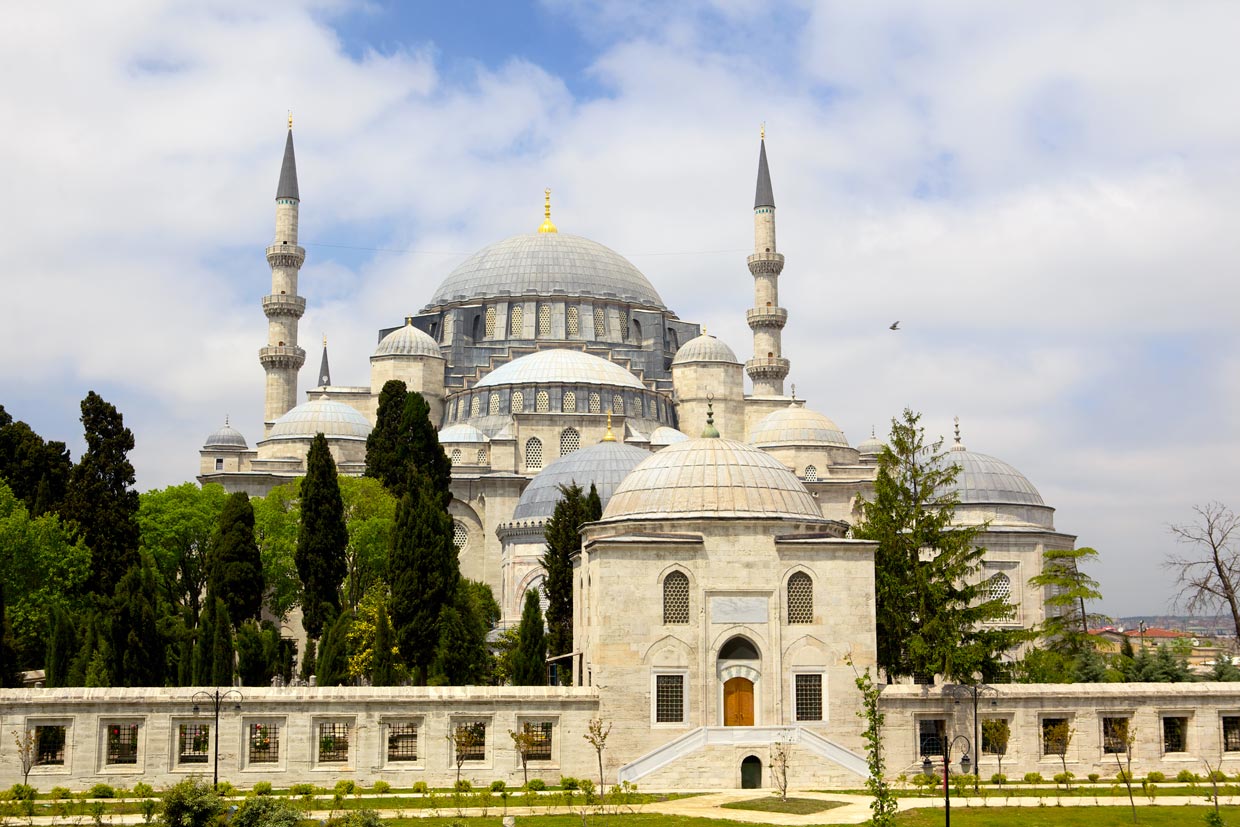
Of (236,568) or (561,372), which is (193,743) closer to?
(236,568)

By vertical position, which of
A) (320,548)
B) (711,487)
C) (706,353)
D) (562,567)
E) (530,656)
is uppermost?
(706,353)

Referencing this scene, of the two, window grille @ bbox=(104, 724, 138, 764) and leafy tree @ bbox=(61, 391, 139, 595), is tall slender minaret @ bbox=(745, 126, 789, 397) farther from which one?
window grille @ bbox=(104, 724, 138, 764)

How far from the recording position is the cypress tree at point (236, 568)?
36.8 meters

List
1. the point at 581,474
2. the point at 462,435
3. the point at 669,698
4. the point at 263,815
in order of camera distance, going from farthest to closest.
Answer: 1. the point at 462,435
2. the point at 581,474
3. the point at 669,698
4. the point at 263,815

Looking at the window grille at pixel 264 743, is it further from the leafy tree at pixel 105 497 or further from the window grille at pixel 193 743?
the leafy tree at pixel 105 497

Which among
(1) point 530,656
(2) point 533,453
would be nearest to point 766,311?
(2) point 533,453

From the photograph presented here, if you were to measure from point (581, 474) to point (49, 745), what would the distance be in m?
22.4

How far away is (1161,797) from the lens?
2712cm

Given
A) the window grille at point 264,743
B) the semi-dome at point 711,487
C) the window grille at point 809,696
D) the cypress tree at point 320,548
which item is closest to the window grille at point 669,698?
the window grille at point 809,696

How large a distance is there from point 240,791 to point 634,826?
8.48 metres

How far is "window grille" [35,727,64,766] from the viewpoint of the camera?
27422 mm

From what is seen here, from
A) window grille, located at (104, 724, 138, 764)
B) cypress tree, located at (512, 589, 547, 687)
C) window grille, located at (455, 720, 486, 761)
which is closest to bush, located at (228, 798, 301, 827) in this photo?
window grille, located at (455, 720, 486, 761)

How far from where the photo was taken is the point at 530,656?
34094mm

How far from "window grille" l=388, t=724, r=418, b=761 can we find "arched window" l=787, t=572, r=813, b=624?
7987 millimetres
